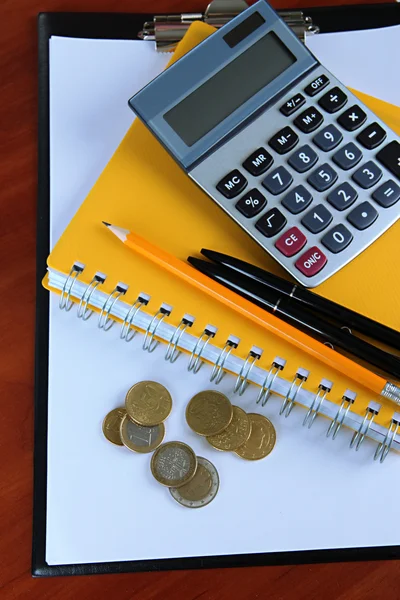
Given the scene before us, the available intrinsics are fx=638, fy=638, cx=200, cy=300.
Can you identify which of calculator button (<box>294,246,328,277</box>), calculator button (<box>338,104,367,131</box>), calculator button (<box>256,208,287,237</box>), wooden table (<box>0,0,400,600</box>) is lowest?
wooden table (<box>0,0,400,600</box>)

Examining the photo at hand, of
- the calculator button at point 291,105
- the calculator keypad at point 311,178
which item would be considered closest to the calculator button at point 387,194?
the calculator keypad at point 311,178

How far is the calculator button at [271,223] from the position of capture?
54 cm

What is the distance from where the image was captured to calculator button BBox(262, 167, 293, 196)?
547 mm

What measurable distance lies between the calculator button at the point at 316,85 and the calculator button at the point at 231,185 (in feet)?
0.34

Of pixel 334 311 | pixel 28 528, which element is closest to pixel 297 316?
pixel 334 311

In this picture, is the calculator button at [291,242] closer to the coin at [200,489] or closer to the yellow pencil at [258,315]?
the yellow pencil at [258,315]

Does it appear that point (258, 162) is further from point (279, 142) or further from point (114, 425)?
point (114, 425)

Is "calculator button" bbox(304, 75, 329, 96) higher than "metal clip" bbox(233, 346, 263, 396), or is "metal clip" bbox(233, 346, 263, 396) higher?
"calculator button" bbox(304, 75, 329, 96)

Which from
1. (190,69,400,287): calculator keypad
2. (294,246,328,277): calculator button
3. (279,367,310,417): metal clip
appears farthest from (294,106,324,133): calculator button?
(279,367,310,417): metal clip

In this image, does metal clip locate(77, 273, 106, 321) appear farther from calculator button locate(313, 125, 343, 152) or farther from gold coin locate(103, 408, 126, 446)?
calculator button locate(313, 125, 343, 152)

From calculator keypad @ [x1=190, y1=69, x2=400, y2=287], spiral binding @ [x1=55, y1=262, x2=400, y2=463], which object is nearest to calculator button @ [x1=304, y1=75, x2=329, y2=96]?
calculator keypad @ [x1=190, y1=69, x2=400, y2=287]

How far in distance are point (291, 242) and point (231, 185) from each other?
7cm

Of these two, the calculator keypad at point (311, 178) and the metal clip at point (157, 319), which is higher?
the calculator keypad at point (311, 178)

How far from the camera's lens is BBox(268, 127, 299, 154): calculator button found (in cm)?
56
